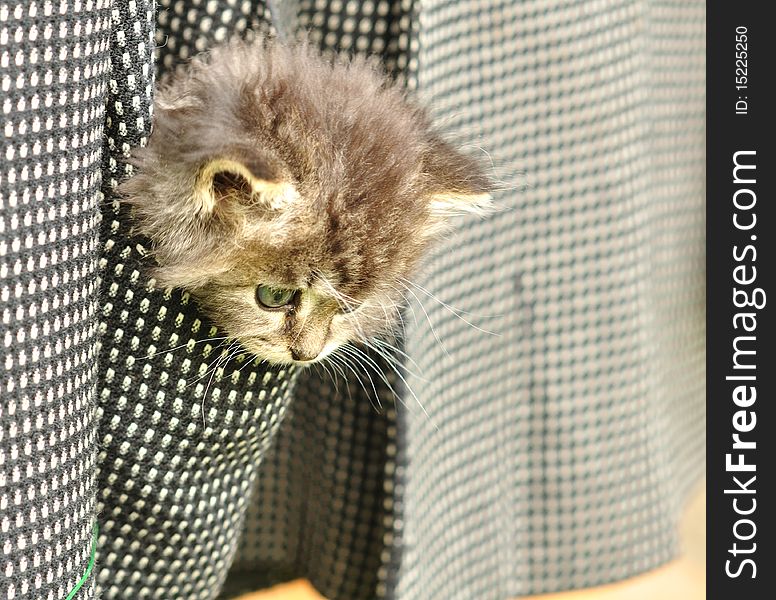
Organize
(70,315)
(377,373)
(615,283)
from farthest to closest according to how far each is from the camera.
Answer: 1. (615,283)
2. (377,373)
3. (70,315)

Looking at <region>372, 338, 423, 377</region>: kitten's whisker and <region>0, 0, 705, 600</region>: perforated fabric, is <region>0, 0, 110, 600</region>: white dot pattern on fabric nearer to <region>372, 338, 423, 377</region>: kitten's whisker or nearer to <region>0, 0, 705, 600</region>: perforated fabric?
<region>0, 0, 705, 600</region>: perforated fabric

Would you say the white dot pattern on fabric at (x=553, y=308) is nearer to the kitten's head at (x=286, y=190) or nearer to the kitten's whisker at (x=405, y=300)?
the kitten's whisker at (x=405, y=300)

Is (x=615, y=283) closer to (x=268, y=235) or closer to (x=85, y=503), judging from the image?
(x=268, y=235)

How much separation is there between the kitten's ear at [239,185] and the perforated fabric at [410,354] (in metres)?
0.08

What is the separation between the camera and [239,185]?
2.51ft

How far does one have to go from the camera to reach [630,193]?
3.95ft

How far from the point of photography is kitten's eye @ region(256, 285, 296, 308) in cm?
84

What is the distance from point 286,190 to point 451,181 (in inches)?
7.7

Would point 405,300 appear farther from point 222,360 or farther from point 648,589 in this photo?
point 648,589

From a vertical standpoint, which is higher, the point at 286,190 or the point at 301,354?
the point at 286,190

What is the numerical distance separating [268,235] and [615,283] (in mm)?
591

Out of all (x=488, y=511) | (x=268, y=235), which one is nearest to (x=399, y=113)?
(x=268, y=235)

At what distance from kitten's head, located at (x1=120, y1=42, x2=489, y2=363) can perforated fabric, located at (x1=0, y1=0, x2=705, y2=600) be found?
0.13 ft

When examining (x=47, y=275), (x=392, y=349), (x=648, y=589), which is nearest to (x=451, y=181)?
(x=392, y=349)
